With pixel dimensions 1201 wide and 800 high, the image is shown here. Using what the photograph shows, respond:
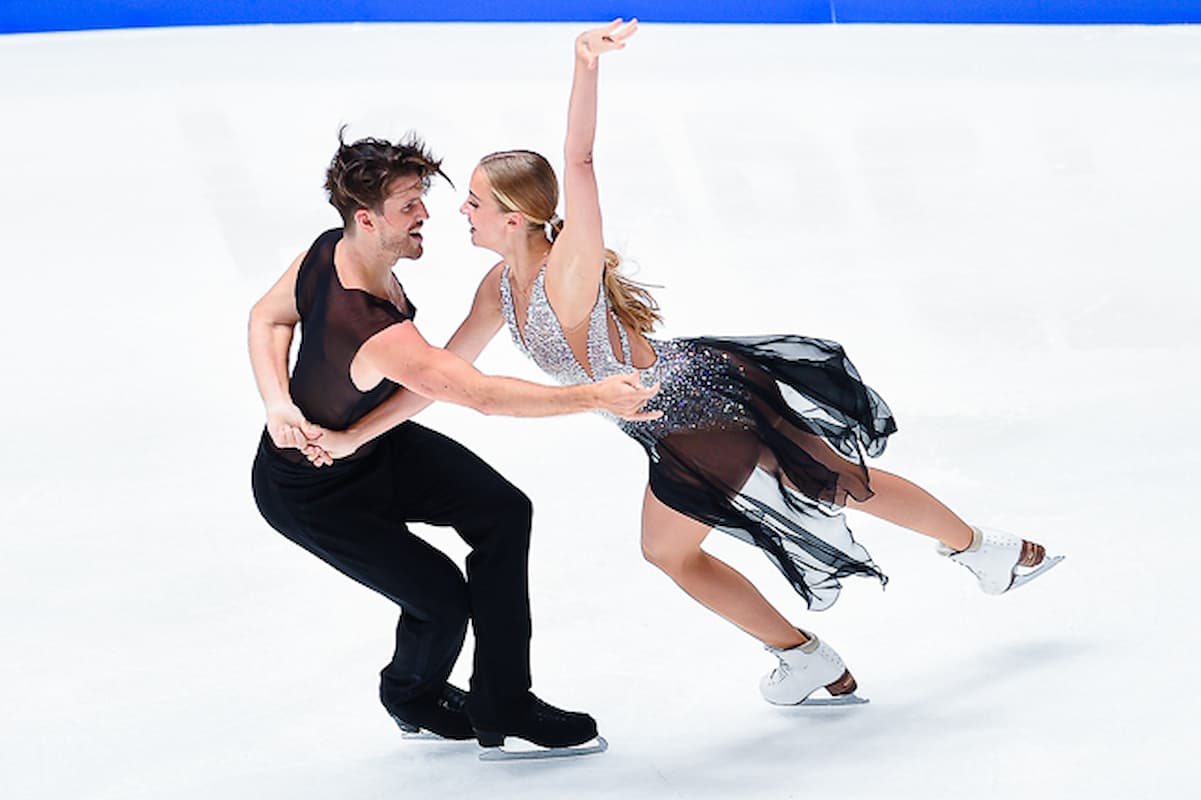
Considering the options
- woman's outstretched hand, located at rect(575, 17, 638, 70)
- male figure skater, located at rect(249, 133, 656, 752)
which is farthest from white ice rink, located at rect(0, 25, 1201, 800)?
woman's outstretched hand, located at rect(575, 17, 638, 70)

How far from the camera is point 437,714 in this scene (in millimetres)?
2939

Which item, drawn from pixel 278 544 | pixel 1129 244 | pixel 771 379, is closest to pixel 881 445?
pixel 771 379

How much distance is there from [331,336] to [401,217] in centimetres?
22

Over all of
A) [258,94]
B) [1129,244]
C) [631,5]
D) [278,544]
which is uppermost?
[631,5]

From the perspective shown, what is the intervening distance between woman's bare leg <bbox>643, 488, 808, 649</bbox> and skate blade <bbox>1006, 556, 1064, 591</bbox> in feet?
1.79

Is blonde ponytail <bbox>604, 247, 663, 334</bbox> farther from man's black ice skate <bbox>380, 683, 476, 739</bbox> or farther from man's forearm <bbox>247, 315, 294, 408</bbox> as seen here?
man's black ice skate <bbox>380, 683, 476, 739</bbox>

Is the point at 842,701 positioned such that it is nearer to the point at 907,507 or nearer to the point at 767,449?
the point at 907,507

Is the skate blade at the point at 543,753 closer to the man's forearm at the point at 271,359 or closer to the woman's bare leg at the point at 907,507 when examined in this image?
the woman's bare leg at the point at 907,507

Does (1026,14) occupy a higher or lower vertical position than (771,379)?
higher

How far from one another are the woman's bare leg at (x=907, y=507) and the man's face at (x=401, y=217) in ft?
3.05

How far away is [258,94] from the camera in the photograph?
8.23 m

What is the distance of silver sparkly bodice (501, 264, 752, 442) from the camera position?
2.72 meters

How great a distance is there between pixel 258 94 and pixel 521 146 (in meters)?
1.85

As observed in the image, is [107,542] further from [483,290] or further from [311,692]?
[483,290]
